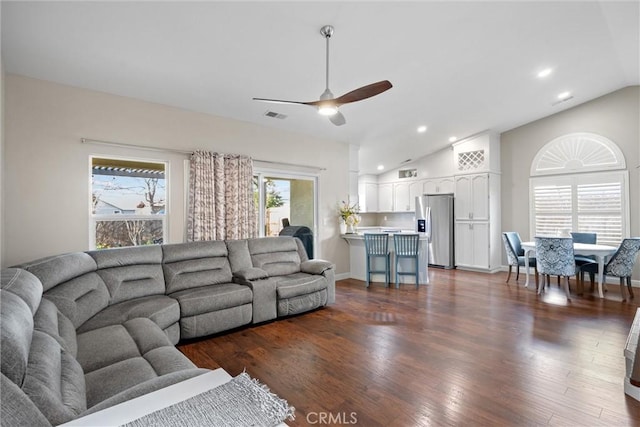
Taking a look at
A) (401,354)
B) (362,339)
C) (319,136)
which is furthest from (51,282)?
(319,136)

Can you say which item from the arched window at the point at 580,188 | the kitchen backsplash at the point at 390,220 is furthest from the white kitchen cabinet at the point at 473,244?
the kitchen backsplash at the point at 390,220

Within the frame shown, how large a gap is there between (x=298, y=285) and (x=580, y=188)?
5795 mm

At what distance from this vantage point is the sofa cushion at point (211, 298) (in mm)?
3094

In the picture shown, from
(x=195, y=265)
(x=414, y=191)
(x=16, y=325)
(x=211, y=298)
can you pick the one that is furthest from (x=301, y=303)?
(x=414, y=191)

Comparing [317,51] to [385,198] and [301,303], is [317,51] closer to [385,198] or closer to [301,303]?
[301,303]

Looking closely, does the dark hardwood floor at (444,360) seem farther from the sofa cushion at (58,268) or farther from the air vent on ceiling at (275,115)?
the air vent on ceiling at (275,115)

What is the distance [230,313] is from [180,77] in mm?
2668

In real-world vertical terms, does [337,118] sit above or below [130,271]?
above

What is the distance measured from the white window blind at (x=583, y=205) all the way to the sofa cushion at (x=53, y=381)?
642 cm

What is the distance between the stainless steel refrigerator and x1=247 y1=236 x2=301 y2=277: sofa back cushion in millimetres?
3835

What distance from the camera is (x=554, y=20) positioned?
338cm

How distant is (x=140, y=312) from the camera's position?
8.84ft

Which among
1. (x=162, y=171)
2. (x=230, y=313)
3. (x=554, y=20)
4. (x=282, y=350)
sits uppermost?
(x=554, y=20)

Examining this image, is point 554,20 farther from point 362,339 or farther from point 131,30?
point 131,30
